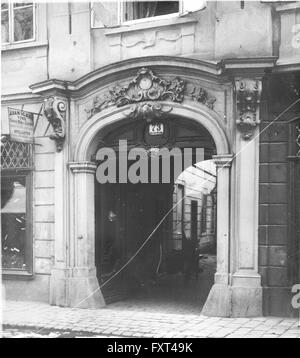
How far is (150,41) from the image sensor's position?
8.68 meters

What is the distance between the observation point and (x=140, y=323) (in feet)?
25.3

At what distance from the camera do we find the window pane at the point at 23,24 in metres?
9.67

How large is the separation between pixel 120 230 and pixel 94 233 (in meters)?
0.89

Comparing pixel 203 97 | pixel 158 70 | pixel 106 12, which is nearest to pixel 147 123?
pixel 158 70

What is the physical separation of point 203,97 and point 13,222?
13.9ft

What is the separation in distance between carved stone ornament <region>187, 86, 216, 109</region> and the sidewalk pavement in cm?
320

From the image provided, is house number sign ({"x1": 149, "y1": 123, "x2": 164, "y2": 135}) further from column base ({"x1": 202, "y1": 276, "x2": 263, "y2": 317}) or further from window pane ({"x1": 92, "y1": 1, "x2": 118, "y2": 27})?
column base ({"x1": 202, "y1": 276, "x2": 263, "y2": 317})

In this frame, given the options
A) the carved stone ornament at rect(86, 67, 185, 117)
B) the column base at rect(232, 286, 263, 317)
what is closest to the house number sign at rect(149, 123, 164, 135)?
the carved stone ornament at rect(86, 67, 185, 117)

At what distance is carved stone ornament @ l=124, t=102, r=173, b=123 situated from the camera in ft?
27.8

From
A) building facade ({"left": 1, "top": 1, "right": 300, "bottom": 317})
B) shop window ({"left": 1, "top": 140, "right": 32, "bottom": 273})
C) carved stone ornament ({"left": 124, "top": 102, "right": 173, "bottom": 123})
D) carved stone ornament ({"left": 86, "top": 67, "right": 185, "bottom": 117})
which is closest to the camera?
building facade ({"left": 1, "top": 1, "right": 300, "bottom": 317})

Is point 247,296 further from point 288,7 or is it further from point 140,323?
point 288,7

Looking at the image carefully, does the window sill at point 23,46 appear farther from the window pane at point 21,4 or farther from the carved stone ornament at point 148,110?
the carved stone ornament at point 148,110
